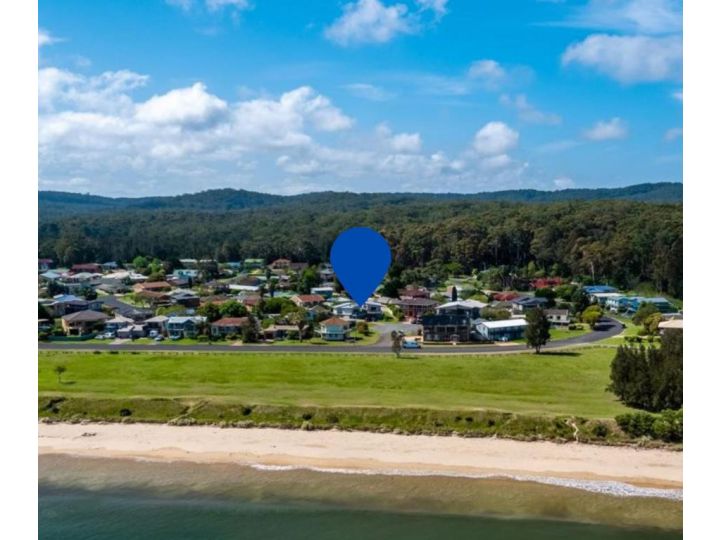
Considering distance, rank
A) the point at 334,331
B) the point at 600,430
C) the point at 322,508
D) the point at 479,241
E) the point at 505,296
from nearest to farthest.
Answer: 1. the point at 322,508
2. the point at 600,430
3. the point at 334,331
4. the point at 505,296
5. the point at 479,241

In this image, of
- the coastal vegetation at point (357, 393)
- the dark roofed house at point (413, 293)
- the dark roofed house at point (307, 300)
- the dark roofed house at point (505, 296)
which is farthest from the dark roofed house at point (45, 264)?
the dark roofed house at point (505, 296)

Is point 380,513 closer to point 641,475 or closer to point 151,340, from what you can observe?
point 641,475

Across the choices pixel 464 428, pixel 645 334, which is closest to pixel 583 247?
pixel 645 334

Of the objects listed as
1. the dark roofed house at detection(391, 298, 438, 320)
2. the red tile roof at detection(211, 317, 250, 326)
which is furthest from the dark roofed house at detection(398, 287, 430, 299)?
the red tile roof at detection(211, 317, 250, 326)

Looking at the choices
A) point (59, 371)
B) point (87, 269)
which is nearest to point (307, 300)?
point (59, 371)

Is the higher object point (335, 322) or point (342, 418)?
point (335, 322)

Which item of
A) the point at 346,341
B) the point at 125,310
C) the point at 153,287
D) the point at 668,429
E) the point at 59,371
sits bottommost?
the point at 668,429

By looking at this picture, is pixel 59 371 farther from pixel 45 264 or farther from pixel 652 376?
pixel 45 264
